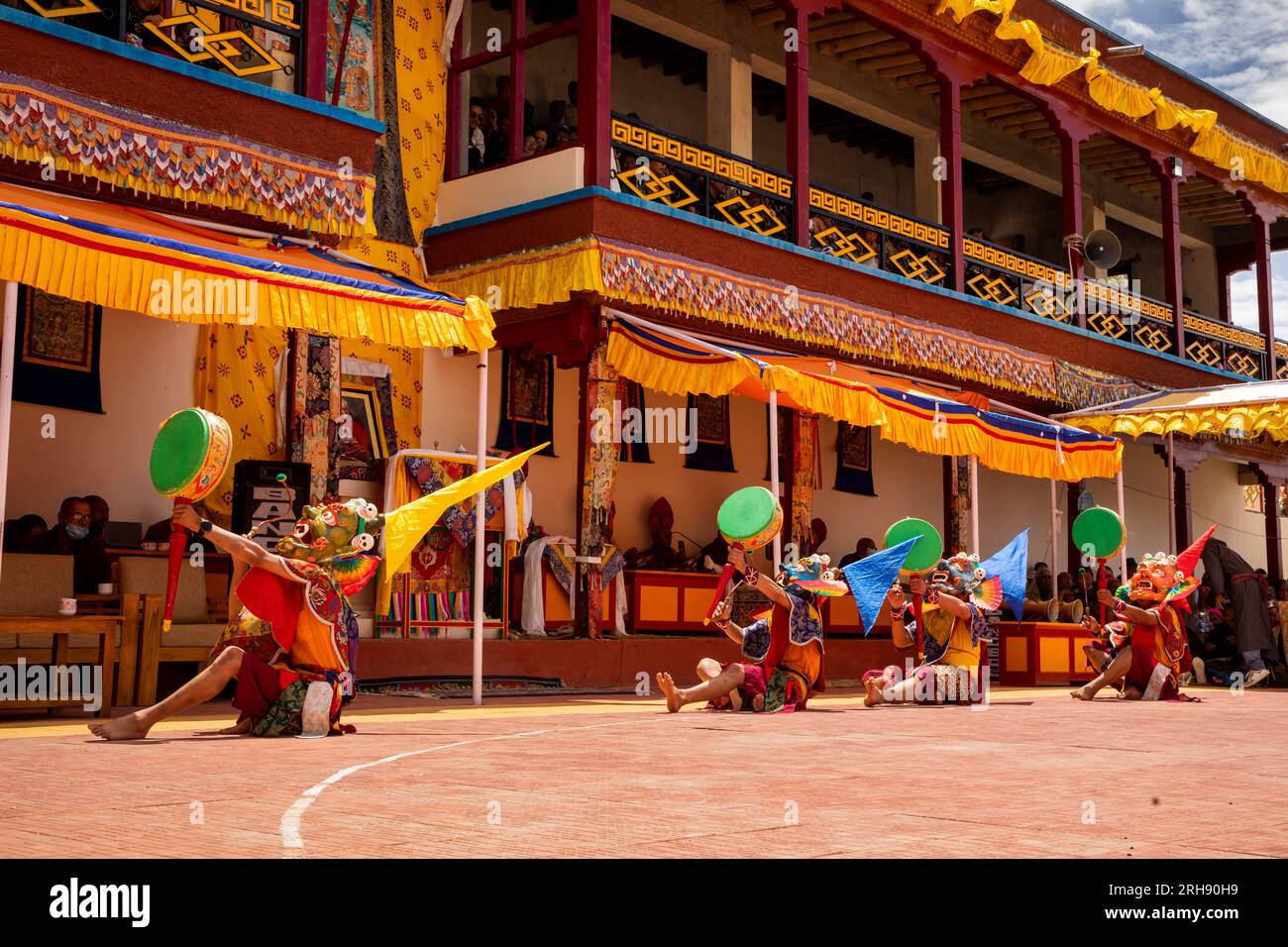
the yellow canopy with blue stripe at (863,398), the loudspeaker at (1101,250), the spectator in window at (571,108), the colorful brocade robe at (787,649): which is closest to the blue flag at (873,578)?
the colorful brocade robe at (787,649)

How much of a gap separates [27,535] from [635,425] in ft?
24.1

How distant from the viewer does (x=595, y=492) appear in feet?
43.5

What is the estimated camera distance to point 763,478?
18094 mm

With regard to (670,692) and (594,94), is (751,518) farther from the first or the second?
(594,94)

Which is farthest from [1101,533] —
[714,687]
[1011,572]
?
[714,687]

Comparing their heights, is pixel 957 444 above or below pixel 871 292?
below

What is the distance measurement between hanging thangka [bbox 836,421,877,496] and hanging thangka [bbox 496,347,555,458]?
5083 millimetres

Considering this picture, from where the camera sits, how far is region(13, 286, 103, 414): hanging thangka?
37.7ft

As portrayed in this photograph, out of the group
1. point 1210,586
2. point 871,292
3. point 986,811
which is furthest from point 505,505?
point 1210,586

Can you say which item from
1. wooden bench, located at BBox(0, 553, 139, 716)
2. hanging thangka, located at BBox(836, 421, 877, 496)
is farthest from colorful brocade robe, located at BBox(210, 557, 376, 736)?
hanging thangka, located at BBox(836, 421, 877, 496)

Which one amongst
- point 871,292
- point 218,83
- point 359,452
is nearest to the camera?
point 218,83

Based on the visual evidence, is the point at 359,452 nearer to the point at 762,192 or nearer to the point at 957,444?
the point at 762,192

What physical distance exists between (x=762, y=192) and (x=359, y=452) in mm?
4943

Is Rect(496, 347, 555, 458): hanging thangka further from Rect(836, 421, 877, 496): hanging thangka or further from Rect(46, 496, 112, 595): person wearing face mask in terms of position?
Rect(836, 421, 877, 496): hanging thangka
